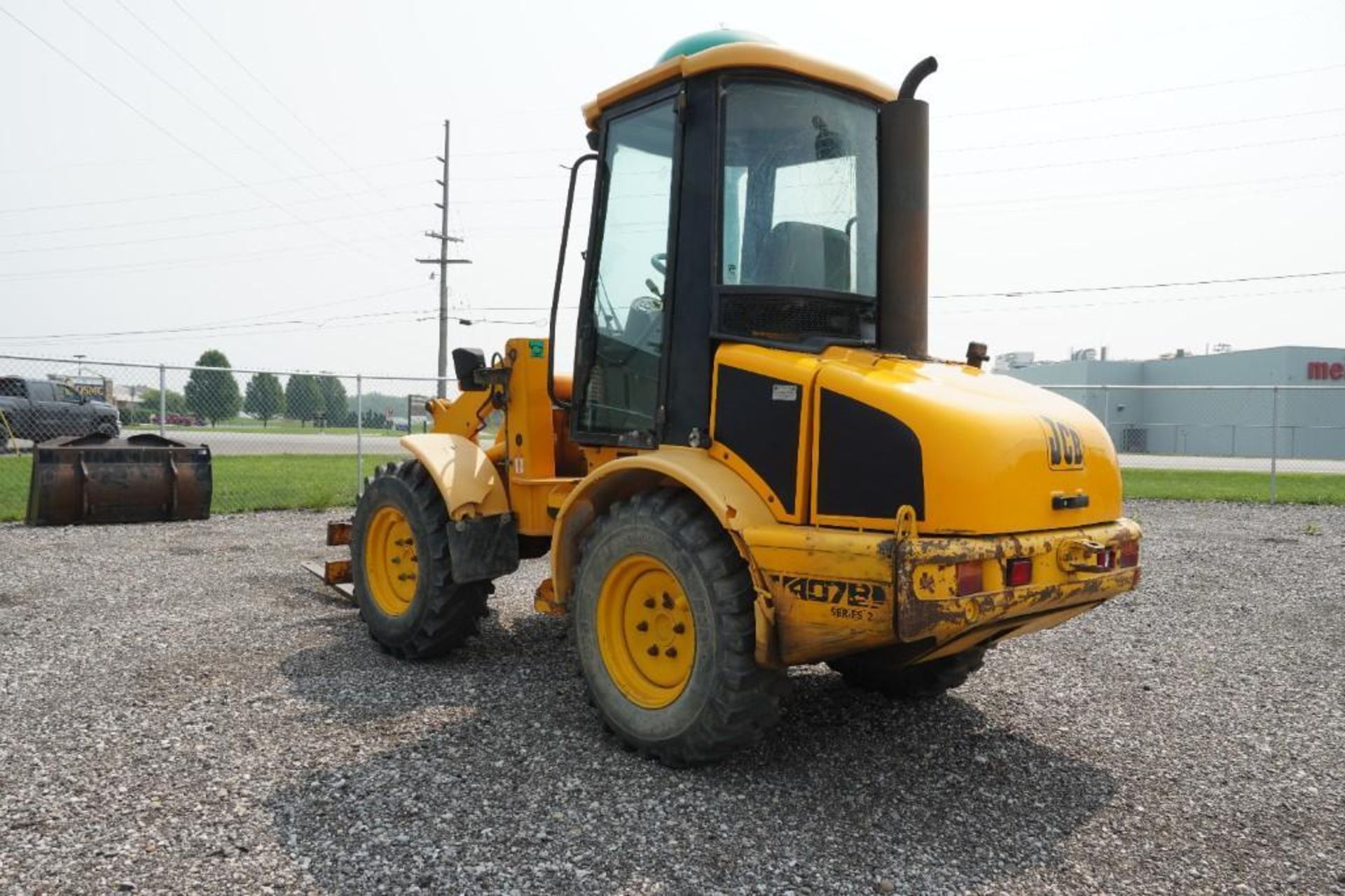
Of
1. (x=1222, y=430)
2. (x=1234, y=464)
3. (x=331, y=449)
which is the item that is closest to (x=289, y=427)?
(x=331, y=449)

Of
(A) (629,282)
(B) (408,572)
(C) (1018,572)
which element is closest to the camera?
(C) (1018,572)

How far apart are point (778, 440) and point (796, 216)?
1027 millimetres

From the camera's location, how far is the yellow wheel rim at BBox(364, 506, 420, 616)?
5469 millimetres

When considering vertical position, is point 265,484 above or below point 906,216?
below

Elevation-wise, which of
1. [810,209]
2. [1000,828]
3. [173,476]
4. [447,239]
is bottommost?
[1000,828]

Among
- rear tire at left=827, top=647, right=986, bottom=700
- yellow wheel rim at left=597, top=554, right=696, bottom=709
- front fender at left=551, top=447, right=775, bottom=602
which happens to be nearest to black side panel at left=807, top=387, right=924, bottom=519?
front fender at left=551, top=447, right=775, bottom=602

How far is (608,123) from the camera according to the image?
4426mm

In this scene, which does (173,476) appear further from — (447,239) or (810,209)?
(447,239)

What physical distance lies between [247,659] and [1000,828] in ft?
13.0

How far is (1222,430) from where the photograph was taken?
1282 inches

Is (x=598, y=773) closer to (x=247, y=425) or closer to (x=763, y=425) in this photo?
(x=763, y=425)

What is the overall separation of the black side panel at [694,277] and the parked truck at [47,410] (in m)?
19.9

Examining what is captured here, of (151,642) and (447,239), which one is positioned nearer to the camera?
(151,642)

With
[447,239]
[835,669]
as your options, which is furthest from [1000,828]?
[447,239]
